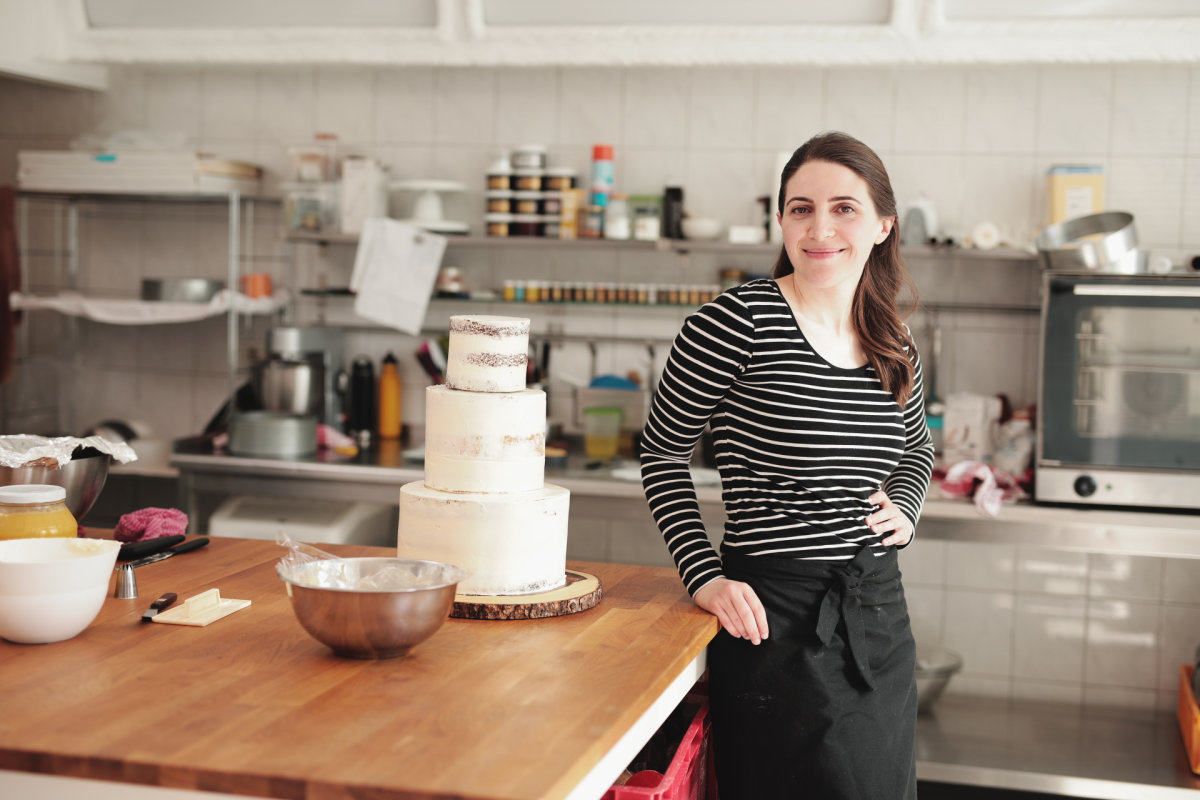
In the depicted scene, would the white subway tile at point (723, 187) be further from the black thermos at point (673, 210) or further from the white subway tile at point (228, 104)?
the white subway tile at point (228, 104)

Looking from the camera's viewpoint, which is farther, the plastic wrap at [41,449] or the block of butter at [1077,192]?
the block of butter at [1077,192]

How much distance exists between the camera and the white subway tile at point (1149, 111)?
338cm

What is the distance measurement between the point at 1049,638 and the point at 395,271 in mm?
2419

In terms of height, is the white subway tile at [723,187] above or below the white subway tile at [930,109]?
below

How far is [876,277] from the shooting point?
6.17ft

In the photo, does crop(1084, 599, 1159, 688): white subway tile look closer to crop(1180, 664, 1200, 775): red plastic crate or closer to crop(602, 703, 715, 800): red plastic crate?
crop(1180, 664, 1200, 775): red plastic crate

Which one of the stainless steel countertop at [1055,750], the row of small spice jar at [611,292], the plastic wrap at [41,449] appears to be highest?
the row of small spice jar at [611,292]

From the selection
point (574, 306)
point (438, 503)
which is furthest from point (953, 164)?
point (438, 503)

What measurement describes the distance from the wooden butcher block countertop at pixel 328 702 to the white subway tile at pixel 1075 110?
2430 mm

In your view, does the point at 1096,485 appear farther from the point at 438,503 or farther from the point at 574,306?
the point at 438,503

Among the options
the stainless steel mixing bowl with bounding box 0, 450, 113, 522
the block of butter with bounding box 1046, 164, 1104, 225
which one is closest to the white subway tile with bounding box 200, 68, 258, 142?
the stainless steel mixing bowl with bounding box 0, 450, 113, 522


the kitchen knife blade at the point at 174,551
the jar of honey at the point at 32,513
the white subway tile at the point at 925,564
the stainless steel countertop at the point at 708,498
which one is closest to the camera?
the jar of honey at the point at 32,513

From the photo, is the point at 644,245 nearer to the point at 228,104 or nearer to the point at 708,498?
the point at 708,498

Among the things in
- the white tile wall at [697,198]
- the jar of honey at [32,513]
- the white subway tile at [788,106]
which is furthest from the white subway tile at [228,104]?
the jar of honey at [32,513]
